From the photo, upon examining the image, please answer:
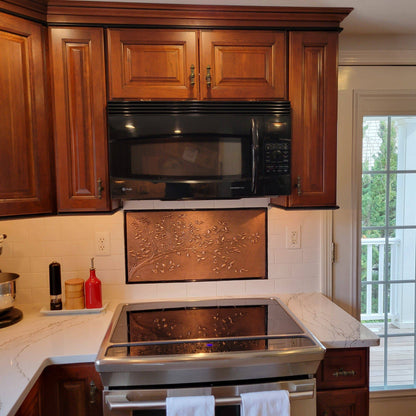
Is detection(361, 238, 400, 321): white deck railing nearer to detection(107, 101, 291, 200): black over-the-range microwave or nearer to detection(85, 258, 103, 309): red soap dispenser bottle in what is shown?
detection(107, 101, 291, 200): black over-the-range microwave

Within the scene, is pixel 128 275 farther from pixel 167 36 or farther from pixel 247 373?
pixel 167 36

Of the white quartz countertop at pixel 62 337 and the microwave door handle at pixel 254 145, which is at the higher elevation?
the microwave door handle at pixel 254 145

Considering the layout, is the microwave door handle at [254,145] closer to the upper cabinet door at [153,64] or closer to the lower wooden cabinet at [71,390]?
the upper cabinet door at [153,64]

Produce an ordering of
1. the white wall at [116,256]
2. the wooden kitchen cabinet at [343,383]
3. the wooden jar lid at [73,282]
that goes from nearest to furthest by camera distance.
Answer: the wooden kitchen cabinet at [343,383] < the wooden jar lid at [73,282] < the white wall at [116,256]

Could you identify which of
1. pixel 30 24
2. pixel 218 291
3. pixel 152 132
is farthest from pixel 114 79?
pixel 218 291

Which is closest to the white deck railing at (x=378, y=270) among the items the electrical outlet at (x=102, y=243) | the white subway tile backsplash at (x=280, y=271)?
the white subway tile backsplash at (x=280, y=271)

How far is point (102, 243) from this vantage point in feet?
6.91

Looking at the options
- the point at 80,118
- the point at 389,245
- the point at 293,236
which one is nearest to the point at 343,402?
the point at 293,236

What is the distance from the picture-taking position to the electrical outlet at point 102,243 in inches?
82.9

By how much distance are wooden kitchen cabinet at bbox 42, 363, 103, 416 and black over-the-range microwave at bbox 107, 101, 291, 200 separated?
2.44ft

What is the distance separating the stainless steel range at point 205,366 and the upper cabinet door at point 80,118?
65 cm

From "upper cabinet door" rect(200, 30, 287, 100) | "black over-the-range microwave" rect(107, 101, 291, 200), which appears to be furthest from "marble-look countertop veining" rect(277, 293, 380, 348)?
"upper cabinet door" rect(200, 30, 287, 100)

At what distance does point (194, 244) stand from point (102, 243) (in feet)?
1.65

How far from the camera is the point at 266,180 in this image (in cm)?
178
